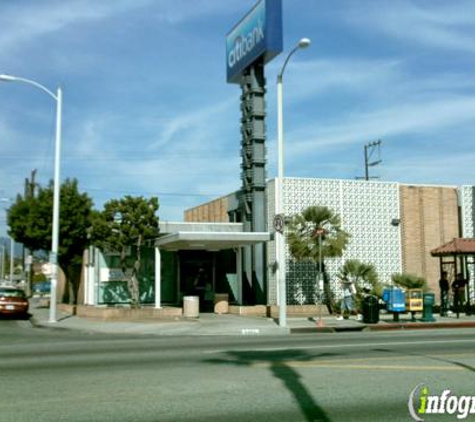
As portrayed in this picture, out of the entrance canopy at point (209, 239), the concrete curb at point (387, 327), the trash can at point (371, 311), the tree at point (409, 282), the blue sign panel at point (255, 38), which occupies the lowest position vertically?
the concrete curb at point (387, 327)

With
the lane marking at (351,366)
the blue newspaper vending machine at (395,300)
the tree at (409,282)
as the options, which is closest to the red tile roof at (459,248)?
the tree at (409,282)

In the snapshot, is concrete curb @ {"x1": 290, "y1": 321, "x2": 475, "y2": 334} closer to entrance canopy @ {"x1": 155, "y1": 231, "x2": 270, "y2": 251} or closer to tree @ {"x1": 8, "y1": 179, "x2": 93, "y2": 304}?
entrance canopy @ {"x1": 155, "y1": 231, "x2": 270, "y2": 251}

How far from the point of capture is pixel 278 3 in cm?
3000

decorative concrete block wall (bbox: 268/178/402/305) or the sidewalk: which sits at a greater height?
decorative concrete block wall (bbox: 268/178/402/305)

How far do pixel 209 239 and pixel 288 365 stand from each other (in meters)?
15.8

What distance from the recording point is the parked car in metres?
30.8

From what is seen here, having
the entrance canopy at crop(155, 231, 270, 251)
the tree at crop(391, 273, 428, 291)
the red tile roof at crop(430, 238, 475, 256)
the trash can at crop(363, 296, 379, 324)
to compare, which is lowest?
the trash can at crop(363, 296, 379, 324)

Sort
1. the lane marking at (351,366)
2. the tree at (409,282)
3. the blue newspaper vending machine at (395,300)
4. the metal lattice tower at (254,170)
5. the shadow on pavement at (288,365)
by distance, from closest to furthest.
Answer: the shadow on pavement at (288,365) < the lane marking at (351,366) < the blue newspaper vending machine at (395,300) < the tree at (409,282) < the metal lattice tower at (254,170)

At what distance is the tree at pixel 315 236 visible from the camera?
92.0ft

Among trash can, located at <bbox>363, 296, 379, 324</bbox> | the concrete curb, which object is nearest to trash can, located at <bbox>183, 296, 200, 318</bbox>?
the concrete curb

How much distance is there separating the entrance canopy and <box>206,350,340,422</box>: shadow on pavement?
1292cm

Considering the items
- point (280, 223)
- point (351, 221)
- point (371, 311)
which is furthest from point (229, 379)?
point (351, 221)

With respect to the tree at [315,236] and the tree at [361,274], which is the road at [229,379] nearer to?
the tree at [315,236]

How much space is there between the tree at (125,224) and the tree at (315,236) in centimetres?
595
